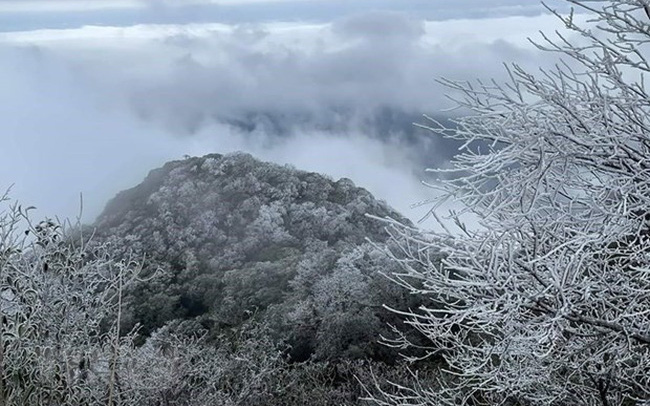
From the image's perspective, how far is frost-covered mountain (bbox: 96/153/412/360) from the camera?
46.1 ft

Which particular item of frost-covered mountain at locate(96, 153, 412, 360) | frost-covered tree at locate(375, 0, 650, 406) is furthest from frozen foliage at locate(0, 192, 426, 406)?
frost-covered tree at locate(375, 0, 650, 406)

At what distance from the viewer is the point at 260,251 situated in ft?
61.9

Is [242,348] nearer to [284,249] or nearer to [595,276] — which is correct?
[284,249]

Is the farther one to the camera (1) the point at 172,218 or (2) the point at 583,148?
(1) the point at 172,218

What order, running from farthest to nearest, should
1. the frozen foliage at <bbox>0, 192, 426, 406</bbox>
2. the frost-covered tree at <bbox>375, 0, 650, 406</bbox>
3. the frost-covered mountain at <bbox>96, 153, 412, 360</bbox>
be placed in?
the frost-covered mountain at <bbox>96, 153, 412, 360</bbox> → the frozen foliage at <bbox>0, 192, 426, 406</bbox> → the frost-covered tree at <bbox>375, 0, 650, 406</bbox>

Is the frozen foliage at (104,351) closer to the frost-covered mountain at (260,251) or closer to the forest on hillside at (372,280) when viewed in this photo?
the forest on hillside at (372,280)

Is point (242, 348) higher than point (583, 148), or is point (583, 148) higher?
point (583, 148)

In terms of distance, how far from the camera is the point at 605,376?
6.23 m

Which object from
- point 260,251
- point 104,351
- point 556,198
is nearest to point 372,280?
point 260,251

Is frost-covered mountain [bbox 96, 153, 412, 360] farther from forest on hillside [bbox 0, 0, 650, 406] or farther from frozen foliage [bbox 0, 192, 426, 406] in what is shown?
frozen foliage [bbox 0, 192, 426, 406]

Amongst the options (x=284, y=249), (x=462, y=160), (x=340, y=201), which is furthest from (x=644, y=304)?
(x=340, y=201)

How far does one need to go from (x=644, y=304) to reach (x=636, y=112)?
95 cm

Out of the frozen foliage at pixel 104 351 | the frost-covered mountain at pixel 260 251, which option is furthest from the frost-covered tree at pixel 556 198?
the frost-covered mountain at pixel 260 251

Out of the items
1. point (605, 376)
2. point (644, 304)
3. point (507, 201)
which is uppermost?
point (507, 201)
